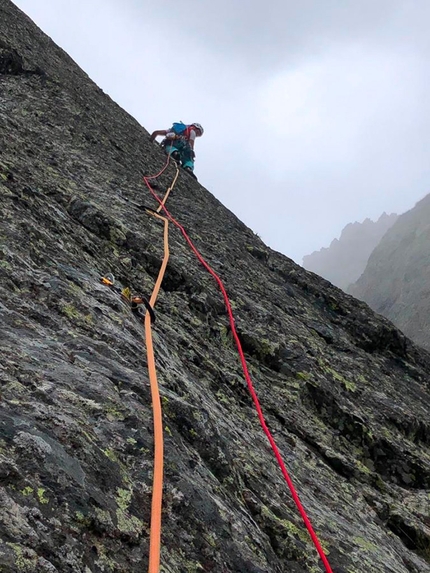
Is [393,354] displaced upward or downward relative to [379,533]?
upward

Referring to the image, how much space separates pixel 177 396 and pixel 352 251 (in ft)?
552

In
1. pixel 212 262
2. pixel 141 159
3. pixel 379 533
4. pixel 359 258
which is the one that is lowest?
pixel 379 533

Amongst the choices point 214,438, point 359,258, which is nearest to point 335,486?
point 214,438

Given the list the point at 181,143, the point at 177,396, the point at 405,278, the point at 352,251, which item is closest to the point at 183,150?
the point at 181,143

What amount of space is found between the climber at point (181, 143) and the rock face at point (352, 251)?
136099 millimetres

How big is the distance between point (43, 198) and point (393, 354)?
6.10 metres

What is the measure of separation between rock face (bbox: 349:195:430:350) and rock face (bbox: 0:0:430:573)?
148ft

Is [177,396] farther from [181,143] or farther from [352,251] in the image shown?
[352,251]

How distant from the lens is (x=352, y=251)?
543 feet

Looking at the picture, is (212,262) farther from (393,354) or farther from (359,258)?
(359,258)

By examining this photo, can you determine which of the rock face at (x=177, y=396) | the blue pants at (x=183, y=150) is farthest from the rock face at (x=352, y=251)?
the rock face at (x=177, y=396)

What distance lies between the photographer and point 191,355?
4855mm

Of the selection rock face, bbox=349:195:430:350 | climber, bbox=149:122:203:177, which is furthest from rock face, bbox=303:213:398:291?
climber, bbox=149:122:203:177

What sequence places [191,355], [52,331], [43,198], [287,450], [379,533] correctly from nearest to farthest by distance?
[52,331]
[379,533]
[287,450]
[191,355]
[43,198]
